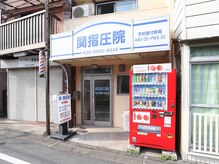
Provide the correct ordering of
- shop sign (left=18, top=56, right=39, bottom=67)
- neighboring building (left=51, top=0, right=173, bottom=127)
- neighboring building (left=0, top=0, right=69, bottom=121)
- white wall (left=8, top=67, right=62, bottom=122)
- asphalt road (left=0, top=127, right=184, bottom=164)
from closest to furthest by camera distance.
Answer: asphalt road (left=0, top=127, right=184, bottom=164) < neighboring building (left=51, top=0, right=173, bottom=127) < neighboring building (left=0, top=0, right=69, bottom=121) < white wall (left=8, top=67, right=62, bottom=122) < shop sign (left=18, top=56, right=39, bottom=67)

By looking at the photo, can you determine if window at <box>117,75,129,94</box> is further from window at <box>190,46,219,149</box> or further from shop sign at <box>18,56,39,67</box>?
shop sign at <box>18,56,39,67</box>

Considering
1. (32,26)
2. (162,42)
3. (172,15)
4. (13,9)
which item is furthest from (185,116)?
(13,9)

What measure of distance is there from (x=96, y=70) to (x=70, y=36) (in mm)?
2164

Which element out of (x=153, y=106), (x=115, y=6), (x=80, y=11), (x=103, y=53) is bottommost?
(x=153, y=106)

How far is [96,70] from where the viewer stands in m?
7.56

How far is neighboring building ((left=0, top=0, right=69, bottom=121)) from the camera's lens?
7.36 metres

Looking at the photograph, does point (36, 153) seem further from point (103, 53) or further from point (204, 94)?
point (204, 94)

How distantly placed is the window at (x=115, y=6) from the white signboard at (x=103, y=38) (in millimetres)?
2597

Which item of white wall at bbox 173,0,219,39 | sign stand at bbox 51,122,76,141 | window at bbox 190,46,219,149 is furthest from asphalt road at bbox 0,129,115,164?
white wall at bbox 173,0,219,39

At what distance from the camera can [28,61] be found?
337 inches

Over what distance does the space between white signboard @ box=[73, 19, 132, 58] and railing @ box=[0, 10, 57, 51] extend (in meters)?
2.34

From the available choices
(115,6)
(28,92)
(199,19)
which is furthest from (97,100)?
(199,19)

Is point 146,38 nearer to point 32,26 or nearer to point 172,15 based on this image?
point 172,15

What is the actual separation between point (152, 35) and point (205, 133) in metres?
2.77
